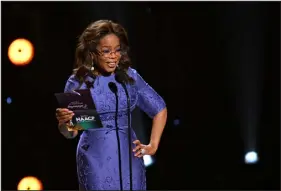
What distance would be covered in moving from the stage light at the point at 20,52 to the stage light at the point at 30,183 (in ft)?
3.01

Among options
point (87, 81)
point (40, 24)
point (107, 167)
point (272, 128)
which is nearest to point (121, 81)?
point (87, 81)

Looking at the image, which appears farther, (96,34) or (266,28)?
(266,28)

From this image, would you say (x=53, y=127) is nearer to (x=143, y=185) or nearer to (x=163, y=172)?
(x=163, y=172)

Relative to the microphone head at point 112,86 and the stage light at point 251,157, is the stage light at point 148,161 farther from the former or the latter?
the microphone head at point 112,86

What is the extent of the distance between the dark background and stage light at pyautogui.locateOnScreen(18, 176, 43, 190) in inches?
A: 1.6

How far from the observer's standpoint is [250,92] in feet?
14.5

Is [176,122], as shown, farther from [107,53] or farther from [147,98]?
[107,53]

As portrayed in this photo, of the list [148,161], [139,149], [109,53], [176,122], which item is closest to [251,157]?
[176,122]

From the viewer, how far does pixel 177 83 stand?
171 inches

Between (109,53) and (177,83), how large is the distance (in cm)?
166

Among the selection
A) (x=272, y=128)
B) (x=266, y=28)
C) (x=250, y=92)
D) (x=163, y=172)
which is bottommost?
(x=163, y=172)

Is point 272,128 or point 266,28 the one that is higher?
point 266,28

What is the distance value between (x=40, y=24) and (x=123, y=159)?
1869 millimetres

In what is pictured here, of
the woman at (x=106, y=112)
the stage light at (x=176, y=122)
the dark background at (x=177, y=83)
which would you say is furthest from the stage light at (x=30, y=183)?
the woman at (x=106, y=112)
